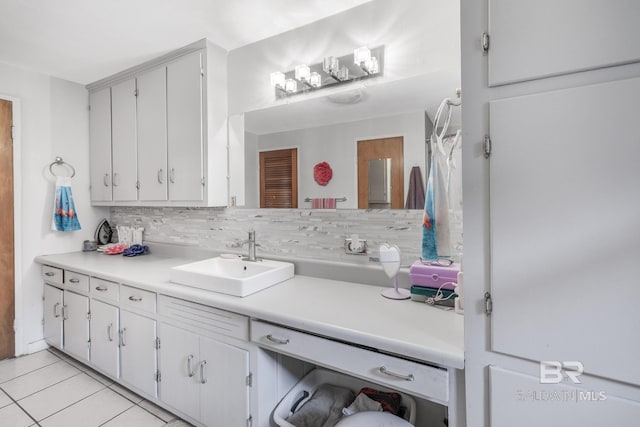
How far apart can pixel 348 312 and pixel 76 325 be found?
2213mm

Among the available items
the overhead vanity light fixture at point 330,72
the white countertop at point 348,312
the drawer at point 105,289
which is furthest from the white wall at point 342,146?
the drawer at point 105,289

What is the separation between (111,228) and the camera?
3.05 m

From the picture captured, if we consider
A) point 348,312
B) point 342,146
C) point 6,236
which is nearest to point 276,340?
point 348,312

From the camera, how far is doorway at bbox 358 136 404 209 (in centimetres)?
161

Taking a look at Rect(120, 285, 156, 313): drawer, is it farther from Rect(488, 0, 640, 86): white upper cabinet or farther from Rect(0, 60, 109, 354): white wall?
Rect(488, 0, 640, 86): white upper cabinet

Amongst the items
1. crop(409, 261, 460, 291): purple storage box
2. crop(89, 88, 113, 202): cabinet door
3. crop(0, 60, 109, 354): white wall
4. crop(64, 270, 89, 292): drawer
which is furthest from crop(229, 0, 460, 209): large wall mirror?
crop(0, 60, 109, 354): white wall

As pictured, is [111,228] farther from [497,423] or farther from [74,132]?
[497,423]

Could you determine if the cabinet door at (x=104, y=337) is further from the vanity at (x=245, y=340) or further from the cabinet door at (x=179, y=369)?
the cabinet door at (x=179, y=369)

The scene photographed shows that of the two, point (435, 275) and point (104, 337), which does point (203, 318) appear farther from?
point (435, 275)

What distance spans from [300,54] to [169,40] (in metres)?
0.93

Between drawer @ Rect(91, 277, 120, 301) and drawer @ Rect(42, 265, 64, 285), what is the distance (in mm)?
525

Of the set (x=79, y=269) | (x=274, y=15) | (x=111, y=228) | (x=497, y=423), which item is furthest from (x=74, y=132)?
(x=497, y=423)

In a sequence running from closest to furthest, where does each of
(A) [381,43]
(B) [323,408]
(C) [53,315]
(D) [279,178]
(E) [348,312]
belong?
(E) [348,312] → (B) [323,408] → (A) [381,43] → (D) [279,178] → (C) [53,315]

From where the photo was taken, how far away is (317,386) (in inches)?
65.4
